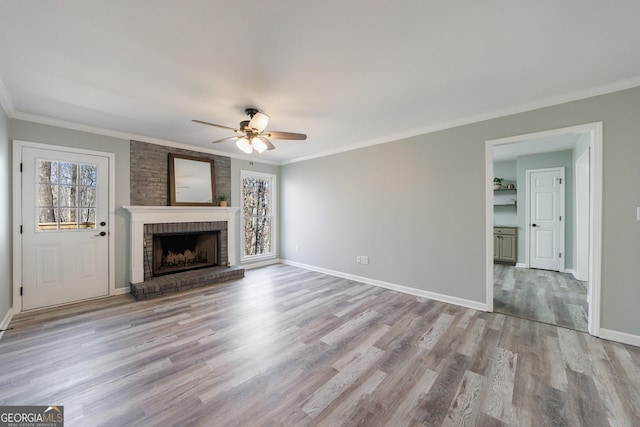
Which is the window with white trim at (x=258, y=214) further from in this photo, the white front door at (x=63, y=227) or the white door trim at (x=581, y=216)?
the white door trim at (x=581, y=216)

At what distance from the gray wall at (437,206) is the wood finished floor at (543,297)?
1.46ft

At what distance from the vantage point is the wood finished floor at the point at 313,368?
1569 mm

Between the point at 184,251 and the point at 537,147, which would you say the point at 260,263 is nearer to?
the point at 184,251

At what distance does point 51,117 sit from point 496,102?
5.70 meters

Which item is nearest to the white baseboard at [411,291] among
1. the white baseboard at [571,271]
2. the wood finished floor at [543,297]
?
the wood finished floor at [543,297]

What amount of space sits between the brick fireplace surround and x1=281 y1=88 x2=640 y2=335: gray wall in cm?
151

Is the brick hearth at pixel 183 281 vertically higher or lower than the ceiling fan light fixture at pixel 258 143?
lower

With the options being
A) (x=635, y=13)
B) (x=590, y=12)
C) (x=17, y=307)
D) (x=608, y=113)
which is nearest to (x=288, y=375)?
(x=590, y=12)

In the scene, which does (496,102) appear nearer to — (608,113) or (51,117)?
(608,113)

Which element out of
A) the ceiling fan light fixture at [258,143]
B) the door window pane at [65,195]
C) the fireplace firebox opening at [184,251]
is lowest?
the fireplace firebox opening at [184,251]

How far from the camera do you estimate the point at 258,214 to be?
5.80m

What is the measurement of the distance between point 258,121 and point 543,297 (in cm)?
474

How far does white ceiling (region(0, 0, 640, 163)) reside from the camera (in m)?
1.54

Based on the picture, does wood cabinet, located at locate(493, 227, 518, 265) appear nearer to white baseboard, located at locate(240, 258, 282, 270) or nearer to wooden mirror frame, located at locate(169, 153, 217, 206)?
white baseboard, located at locate(240, 258, 282, 270)
